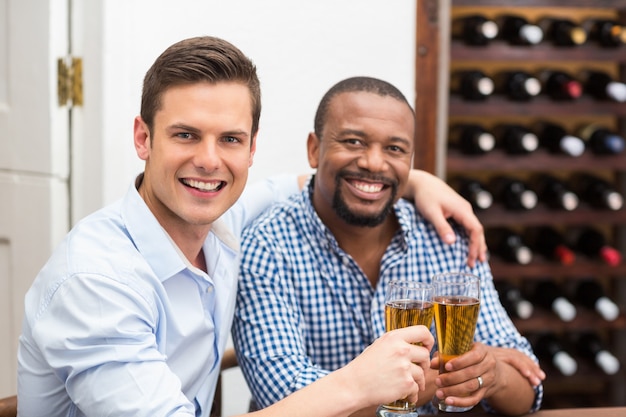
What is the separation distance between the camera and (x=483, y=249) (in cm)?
193

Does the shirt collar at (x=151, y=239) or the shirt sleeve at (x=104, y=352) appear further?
the shirt collar at (x=151, y=239)

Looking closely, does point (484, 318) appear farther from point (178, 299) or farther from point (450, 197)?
point (178, 299)

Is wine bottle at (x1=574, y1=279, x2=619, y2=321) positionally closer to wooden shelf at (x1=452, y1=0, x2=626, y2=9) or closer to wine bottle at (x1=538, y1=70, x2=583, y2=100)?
wine bottle at (x1=538, y1=70, x2=583, y2=100)

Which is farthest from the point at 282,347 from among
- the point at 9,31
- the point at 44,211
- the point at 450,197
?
the point at 9,31

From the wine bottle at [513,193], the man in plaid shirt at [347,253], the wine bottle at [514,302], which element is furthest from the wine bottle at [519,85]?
the man in plaid shirt at [347,253]

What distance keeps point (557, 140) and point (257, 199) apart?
1675 mm

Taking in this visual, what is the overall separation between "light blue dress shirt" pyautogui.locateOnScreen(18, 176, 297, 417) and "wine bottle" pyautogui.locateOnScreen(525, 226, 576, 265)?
197 centimetres

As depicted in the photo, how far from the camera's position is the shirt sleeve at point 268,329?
62.9 inches

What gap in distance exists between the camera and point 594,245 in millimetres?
3262

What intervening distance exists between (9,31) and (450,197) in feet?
4.97

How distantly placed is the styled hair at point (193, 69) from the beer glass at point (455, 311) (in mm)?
511

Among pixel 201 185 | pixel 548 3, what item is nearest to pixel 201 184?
pixel 201 185

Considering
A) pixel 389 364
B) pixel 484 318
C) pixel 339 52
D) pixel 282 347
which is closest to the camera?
pixel 389 364

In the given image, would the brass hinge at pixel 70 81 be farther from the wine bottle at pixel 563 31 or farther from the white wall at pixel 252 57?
the wine bottle at pixel 563 31
